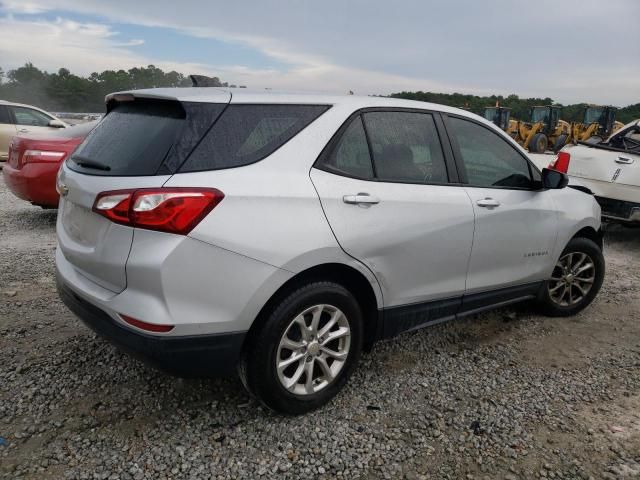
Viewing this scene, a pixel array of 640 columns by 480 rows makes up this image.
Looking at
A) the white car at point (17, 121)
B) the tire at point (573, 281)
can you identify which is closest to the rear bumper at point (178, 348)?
the tire at point (573, 281)

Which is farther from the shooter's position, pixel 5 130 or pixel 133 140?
pixel 5 130

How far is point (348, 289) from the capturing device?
2.81 metres

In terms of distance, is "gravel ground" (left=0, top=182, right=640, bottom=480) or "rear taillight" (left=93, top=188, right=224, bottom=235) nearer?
"rear taillight" (left=93, top=188, right=224, bottom=235)

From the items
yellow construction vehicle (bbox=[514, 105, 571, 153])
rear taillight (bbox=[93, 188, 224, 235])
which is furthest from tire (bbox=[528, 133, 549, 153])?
rear taillight (bbox=[93, 188, 224, 235])

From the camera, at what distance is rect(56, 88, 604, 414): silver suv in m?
2.22

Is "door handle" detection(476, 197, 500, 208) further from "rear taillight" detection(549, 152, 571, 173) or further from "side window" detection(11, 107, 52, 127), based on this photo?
"side window" detection(11, 107, 52, 127)

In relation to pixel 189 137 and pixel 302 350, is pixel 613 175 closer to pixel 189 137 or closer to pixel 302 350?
pixel 302 350

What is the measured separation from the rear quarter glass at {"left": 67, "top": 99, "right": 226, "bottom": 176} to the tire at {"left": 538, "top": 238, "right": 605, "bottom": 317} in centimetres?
298

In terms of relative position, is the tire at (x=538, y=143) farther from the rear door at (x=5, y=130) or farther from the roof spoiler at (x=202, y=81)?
the roof spoiler at (x=202, y=81)

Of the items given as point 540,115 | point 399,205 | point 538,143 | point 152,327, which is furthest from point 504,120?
point 152,327

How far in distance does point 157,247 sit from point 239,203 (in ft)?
1.30

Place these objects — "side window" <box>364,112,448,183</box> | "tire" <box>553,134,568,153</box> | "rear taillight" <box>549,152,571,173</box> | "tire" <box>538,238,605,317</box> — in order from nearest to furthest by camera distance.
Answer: "side window" <box>364,112,448,183</box> → "tire" <box>538,238,605,317</box> → "rear taillight" <box>549,152,571,173</box> → "tire" <box>553,134,568,153</box>

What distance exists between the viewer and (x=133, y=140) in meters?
2.49

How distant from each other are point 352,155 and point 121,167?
115cm
